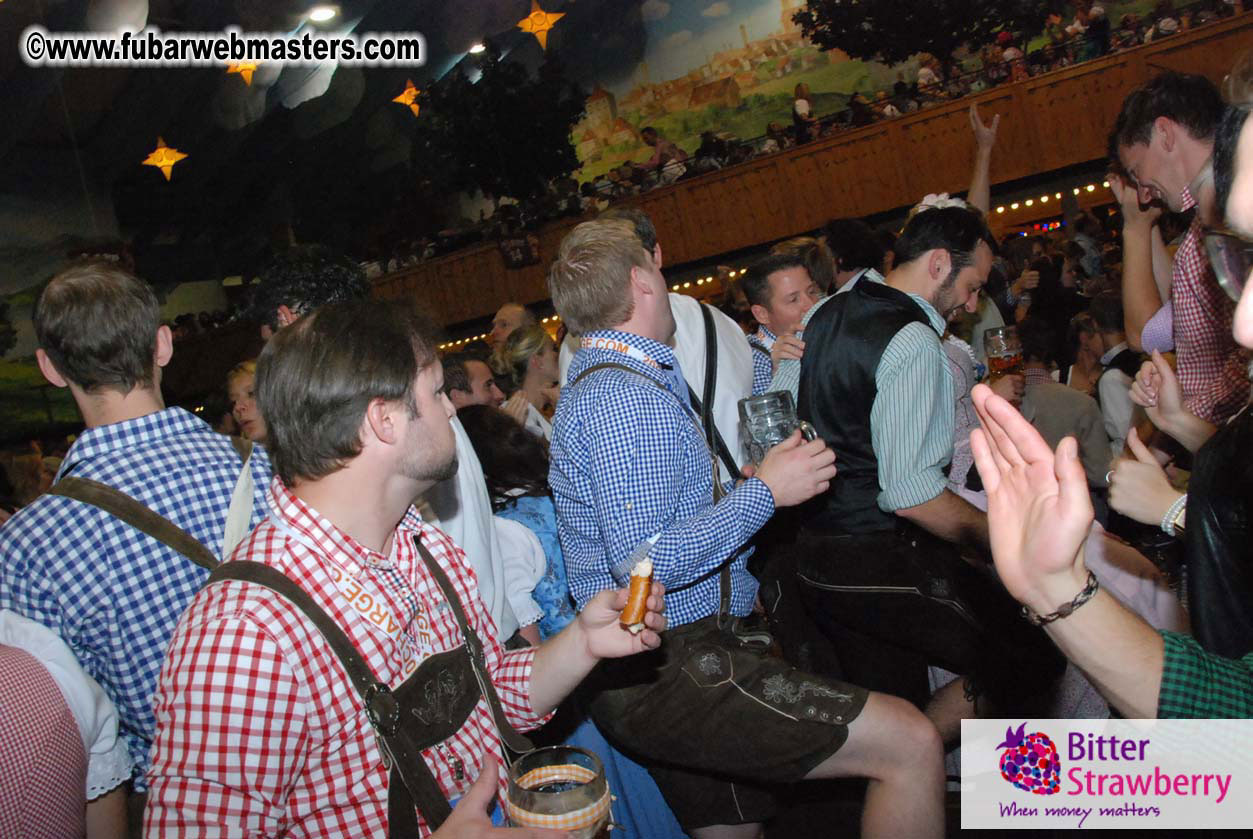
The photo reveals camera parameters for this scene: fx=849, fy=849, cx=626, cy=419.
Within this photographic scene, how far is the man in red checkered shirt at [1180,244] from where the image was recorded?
227 cm

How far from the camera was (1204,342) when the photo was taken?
7.76ft

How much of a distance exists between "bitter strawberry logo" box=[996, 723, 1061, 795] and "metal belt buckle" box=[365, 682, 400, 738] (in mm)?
1627

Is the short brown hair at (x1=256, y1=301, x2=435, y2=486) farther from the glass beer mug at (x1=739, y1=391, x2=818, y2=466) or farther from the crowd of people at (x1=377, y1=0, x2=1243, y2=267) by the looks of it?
the crowd of people at (x1=377, y1=0, x2=1243, y2=267)

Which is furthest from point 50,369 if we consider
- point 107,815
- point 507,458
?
point 507,458

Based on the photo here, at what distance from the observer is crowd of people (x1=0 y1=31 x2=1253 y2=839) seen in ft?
4.38

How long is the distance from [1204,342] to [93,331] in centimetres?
297

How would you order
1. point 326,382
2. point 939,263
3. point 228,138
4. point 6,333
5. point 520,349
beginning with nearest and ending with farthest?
point 326,382, point 939,263, point 520,349, point 6,333, point 228,138

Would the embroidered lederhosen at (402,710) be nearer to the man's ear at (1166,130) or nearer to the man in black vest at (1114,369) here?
the man's ear at (1166,130)

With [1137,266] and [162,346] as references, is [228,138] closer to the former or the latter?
[162,346]

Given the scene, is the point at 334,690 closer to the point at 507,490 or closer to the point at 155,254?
the point at 507,490

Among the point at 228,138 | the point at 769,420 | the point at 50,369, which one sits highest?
the point at 228,138

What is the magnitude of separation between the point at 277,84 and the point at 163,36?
496 centimetres

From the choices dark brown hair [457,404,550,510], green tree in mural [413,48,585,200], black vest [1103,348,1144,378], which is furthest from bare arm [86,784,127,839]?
green tree in mural [413,48,585,200]

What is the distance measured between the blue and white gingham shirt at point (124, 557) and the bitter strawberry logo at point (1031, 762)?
208 centimetres
